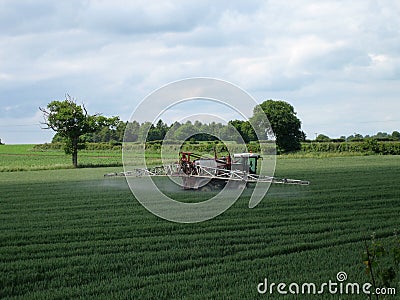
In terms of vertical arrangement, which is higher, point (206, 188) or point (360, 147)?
point (360, 147)

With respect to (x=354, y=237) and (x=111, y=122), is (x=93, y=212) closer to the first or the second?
(x=354, y=237)

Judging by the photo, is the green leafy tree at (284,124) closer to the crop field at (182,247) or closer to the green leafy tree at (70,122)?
the green leafy tree at (70,122)

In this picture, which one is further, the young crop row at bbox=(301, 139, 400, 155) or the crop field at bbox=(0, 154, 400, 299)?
the young crop row at bbox=(301, 139, 400, 155)

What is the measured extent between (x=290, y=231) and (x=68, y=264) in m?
4.30

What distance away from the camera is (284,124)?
187ft
